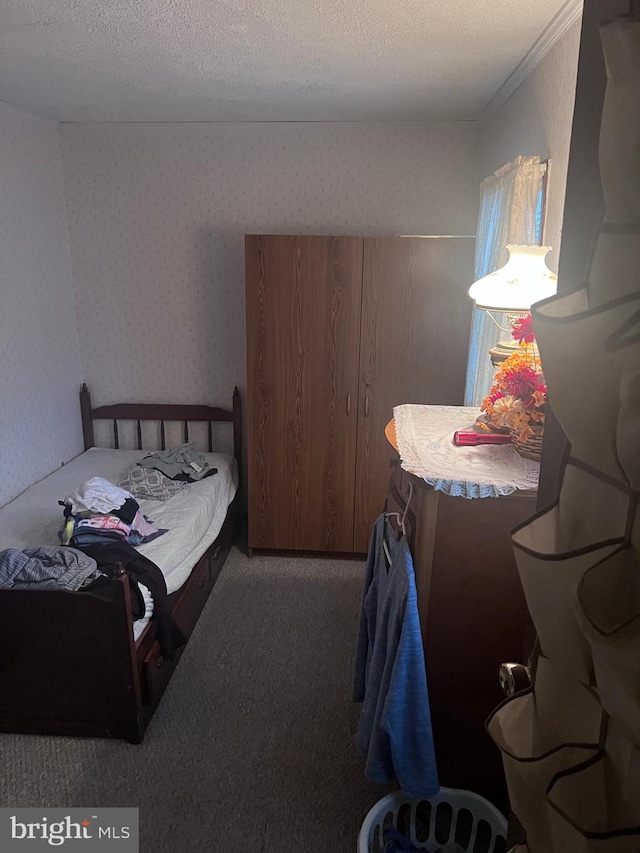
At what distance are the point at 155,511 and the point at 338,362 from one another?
49.6 inches

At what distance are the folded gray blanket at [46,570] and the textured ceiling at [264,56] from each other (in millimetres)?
1838

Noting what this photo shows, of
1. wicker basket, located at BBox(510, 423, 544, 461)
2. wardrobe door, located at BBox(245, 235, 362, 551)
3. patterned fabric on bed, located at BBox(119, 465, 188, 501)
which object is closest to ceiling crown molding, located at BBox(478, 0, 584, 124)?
wardrobe door, located at BBox(245, 235, 362, 551)

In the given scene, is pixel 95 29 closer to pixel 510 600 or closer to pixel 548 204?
pixel 548 204

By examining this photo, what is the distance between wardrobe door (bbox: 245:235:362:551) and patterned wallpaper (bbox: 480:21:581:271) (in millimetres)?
934

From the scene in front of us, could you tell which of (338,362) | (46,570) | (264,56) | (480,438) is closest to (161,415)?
(338,362)

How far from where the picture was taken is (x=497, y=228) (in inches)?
100

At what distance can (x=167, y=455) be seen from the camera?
347 cm

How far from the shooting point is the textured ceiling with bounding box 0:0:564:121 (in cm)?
186

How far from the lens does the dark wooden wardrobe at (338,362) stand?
3033 millimetres

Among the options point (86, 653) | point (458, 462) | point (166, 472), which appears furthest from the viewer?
point (166, 472)

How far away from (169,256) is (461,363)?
1923mm

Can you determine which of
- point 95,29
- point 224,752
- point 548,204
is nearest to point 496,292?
point 548,204

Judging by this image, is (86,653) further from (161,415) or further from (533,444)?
(161,415)

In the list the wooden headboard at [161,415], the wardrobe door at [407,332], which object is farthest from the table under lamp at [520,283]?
the wooden headboard at [161,415]
